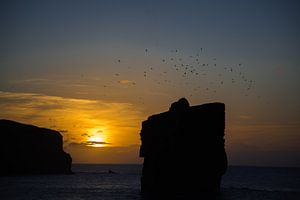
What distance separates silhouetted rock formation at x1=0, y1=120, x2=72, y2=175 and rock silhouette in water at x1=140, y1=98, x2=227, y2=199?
98628 millimetres

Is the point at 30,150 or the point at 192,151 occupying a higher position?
the point at 192,151

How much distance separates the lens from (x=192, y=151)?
66562 mm

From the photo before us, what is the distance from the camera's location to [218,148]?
67062 millimetres

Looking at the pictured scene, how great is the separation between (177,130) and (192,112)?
3684mm

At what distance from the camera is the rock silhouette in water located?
66375 millimetres

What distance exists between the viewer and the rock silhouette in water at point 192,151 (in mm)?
66375

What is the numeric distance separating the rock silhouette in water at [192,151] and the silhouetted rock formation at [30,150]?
98.6 m

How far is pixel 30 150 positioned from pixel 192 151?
352 ft

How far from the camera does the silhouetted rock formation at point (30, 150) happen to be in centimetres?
15350

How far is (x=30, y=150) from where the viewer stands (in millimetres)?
160125

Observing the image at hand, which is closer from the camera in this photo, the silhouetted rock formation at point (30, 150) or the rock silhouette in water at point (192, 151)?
the rock silhouette in water at point (192, 151)

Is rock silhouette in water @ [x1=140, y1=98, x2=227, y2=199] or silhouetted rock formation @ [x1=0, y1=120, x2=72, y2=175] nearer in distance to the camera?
rock silhouette in water @ [x1=140, y1=98, x2=227, y2=199]

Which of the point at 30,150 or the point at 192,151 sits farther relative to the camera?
the point at 30,150

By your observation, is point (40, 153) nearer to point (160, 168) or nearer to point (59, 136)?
point (59, 136)
